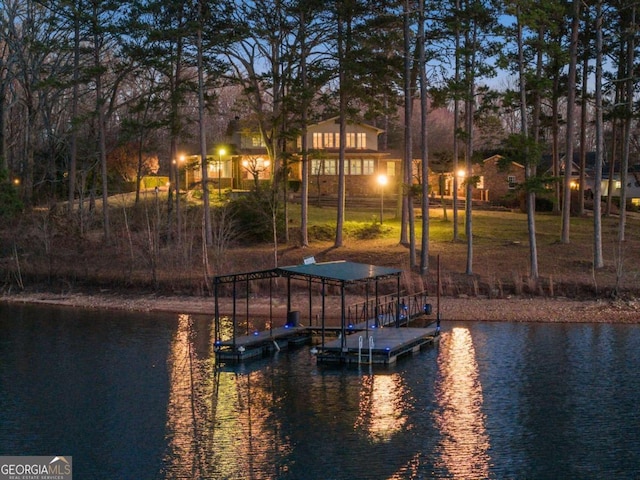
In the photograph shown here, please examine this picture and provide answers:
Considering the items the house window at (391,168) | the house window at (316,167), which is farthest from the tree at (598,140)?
the house window at (391,168)

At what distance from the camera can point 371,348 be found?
26094 mm

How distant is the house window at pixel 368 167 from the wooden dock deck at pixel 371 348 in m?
43.9

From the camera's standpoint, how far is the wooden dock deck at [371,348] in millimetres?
26141

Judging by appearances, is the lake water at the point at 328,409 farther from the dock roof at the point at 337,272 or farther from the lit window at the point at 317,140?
the lit window at the point at 317,140

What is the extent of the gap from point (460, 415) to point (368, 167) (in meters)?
51.9

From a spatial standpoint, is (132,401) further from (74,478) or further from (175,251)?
(175,251)

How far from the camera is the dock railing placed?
102ft

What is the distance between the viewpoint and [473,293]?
1436 inches

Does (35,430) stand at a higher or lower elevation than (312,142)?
lower

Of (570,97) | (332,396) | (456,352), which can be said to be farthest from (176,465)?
(570,97)

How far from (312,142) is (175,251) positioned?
102 feet

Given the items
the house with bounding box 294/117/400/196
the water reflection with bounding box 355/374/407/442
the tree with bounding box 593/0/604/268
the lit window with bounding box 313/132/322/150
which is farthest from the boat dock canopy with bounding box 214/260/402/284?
the lit window with bounding box 313/132/322/150

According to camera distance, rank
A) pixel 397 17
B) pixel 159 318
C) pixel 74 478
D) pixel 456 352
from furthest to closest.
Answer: pixel 397 17 → pixel 159 318 → pixel 456 352 → pixel 74 478

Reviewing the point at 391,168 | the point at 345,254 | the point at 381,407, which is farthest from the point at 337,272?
the point at 391,168
